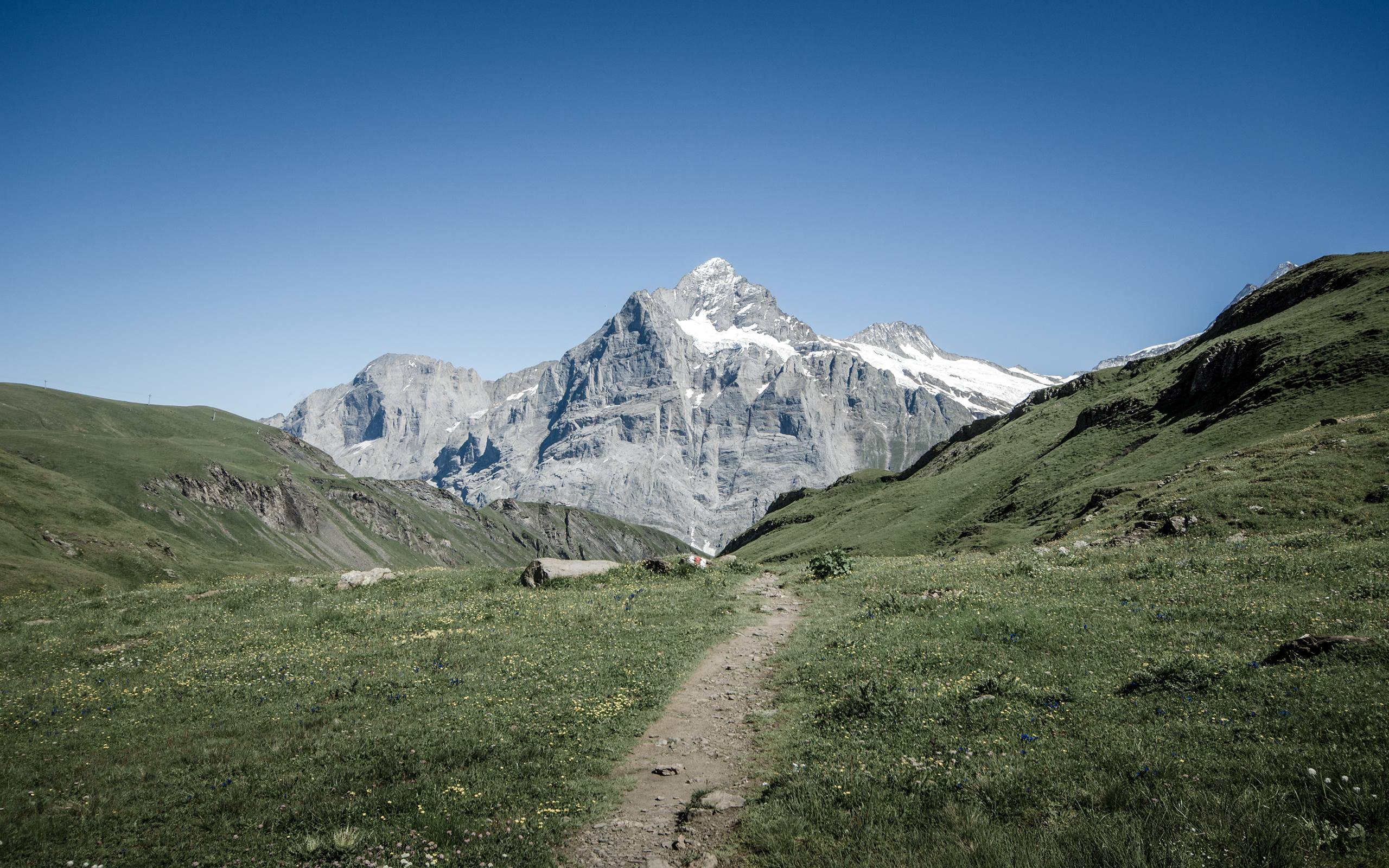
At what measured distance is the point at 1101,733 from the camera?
1166 cm

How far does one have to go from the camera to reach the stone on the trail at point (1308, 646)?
1263 cm

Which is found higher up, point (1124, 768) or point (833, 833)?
point (1124, 768)

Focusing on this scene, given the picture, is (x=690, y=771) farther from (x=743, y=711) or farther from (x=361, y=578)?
(x=361, y=578)

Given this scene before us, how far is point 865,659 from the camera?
1777 cm

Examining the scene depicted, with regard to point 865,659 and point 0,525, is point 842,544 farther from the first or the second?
point 0,525

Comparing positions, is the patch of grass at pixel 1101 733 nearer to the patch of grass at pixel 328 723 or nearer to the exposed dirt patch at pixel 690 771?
the exposed dirt patch at pixel 690 771

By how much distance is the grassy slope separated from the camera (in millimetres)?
38281

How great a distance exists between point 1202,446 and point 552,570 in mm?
62926

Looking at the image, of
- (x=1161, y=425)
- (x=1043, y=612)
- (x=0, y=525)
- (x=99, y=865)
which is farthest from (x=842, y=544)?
(x=0, y=525)

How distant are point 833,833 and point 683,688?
8165mm

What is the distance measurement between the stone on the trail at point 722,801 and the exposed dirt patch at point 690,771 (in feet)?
0.15

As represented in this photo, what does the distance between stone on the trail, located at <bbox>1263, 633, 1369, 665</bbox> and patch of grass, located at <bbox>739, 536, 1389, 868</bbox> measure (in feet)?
0.91

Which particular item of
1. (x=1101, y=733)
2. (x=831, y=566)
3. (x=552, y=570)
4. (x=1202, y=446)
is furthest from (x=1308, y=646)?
(x=1202, y=446)

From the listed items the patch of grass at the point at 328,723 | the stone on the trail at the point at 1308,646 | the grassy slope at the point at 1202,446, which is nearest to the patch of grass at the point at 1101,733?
the stone on the trail at the point at 1308,646
